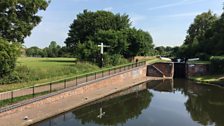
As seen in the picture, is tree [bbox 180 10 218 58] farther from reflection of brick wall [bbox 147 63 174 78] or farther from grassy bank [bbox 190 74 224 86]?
grassy bank [bbox 190 74 224 86]

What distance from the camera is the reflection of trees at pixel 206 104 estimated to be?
2248cm

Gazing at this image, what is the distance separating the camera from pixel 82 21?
62.7 meters

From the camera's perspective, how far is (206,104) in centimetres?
2817

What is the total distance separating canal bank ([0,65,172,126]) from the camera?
16.8m

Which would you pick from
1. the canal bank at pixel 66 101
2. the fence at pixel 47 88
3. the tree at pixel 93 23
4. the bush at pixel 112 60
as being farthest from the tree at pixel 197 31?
the fence at pixel 47 88

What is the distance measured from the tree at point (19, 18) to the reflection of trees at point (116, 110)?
1008 cm

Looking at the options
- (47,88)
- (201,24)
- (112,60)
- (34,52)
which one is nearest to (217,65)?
(112,60)

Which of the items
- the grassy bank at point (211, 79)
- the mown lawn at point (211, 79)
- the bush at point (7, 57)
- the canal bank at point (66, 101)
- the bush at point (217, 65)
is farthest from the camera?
the bush at point (217, 65)

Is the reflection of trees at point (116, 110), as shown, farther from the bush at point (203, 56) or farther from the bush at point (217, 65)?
the bush at point (203, 56)

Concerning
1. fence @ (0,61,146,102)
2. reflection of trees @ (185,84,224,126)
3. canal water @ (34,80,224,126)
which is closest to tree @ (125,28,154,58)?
reflection of trees @ (185,84,224,126)

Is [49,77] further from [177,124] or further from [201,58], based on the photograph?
[201,58]

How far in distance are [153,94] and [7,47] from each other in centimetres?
1724

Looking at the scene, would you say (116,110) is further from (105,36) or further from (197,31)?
(197,31)

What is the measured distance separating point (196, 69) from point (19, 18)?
29.3 metres
